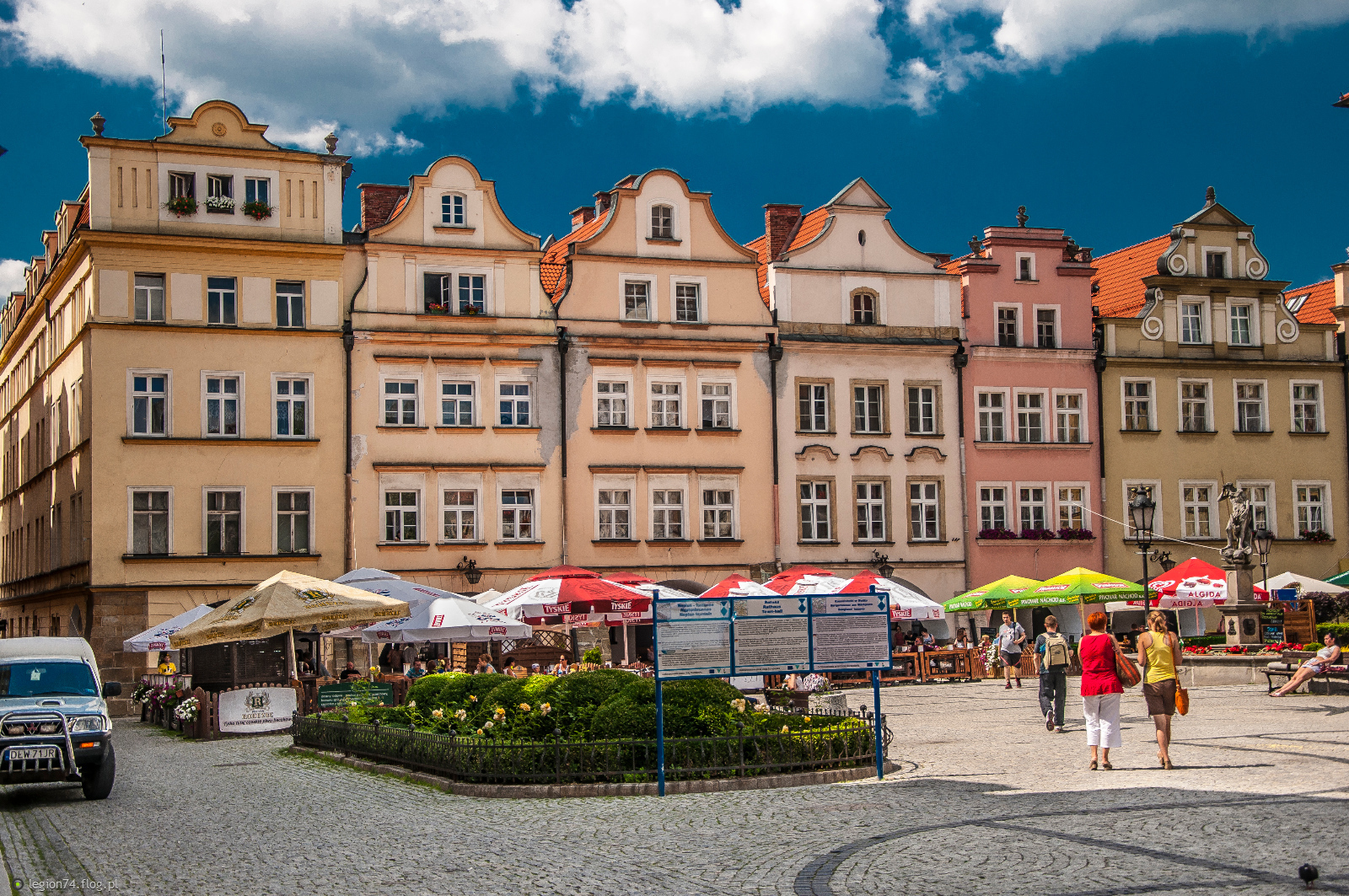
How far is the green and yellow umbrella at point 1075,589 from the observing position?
36.0 metres

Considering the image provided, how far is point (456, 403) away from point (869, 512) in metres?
12.4

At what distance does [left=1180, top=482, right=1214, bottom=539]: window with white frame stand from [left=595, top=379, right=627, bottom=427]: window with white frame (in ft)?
57.7

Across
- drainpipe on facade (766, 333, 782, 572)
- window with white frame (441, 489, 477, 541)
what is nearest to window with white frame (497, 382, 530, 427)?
window with white frame (441, 489, 477, 541)

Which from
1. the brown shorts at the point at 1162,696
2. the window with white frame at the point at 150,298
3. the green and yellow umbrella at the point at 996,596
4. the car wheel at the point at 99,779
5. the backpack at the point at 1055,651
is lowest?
the car wheel at the point at 99,779

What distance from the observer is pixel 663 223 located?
1721 inches

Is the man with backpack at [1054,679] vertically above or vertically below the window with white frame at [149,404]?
below

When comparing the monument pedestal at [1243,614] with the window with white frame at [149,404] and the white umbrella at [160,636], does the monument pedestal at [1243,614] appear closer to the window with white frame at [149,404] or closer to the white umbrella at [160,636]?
the white umbrella at [160,636]

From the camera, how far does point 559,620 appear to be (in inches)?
1371

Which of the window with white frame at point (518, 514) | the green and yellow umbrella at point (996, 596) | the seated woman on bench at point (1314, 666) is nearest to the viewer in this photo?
the seated woman on bench at point (1314, 666)

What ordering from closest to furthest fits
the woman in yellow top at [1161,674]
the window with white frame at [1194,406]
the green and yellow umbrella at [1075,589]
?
the woman in yellow top at [1161,674] → the green and yellow umbrella at [1075,589] → the window with white frame at [1194,406]

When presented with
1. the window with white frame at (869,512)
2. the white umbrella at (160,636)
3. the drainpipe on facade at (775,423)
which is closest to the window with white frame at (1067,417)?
the window with white frame at (869,512)

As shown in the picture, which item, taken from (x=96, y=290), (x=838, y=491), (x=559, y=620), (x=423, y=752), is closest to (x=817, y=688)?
(x=559, y=620)

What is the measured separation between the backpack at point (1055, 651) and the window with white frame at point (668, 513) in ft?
67.1

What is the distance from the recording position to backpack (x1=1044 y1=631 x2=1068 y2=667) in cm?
2264
